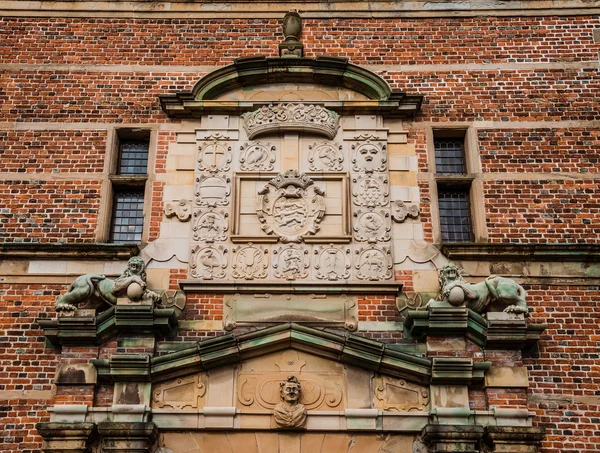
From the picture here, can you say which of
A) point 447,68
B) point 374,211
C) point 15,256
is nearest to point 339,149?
point 374,211

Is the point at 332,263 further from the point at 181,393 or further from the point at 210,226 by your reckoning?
the point at 181,393

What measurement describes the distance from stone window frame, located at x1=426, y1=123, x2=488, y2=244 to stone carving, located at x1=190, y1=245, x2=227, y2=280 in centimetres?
261

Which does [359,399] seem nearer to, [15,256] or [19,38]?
[15,256]

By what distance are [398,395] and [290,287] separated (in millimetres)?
1771

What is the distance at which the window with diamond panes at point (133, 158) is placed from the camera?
11391 mm

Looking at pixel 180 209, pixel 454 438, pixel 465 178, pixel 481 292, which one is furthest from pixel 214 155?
pixel 454 438

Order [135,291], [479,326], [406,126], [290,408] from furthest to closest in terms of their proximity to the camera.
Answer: [406,126]
[135,291]
[479,326]
[290,408]

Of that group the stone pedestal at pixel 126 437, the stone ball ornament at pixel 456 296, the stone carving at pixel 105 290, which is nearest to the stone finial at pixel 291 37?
the stone carving at pixel 105 290

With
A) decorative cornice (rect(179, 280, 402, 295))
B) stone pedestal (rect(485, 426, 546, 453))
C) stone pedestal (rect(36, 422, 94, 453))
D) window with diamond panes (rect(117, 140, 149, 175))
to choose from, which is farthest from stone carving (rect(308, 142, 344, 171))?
stone pedestal (rect(36, 422, 94, 453))

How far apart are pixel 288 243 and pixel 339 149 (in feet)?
4.85

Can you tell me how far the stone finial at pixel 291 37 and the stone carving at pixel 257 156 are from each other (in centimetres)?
141

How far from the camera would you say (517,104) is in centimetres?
1161

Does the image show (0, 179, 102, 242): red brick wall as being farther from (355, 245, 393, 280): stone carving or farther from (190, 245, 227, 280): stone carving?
(355, 245, 393, 280): stone carving

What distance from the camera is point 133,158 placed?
11.5m
